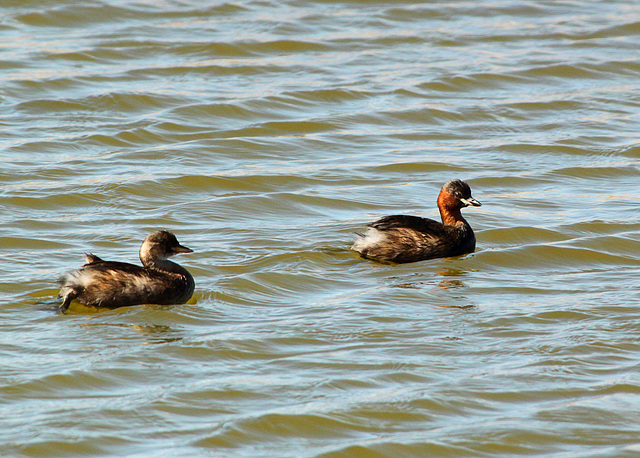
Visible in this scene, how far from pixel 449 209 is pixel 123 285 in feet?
10.8

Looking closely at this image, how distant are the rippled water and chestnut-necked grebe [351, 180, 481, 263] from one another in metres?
0.14

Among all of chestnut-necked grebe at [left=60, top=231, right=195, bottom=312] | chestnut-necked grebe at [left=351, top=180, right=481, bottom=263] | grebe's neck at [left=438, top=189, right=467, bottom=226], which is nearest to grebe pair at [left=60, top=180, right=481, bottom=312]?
chestnut-necked grebe at [left=60, top=231, right=195, bottom=312]

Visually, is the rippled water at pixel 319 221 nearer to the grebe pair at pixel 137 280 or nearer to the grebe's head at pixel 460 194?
the grebe pair at pixel 137 280

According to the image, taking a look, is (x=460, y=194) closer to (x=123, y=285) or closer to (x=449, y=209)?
(x=449, y=209)

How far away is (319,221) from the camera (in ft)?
31.6

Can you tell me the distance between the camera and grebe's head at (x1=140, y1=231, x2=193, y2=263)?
750 cm

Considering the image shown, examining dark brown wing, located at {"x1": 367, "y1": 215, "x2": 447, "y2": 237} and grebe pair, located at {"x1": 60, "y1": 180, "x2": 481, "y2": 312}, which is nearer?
grebe pair, located at {"x1": 60, "y1": 180, "x2": 481, "y2": 312}

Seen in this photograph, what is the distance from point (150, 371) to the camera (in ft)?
20.1

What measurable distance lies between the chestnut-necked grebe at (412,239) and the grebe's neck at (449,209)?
0.02 metres

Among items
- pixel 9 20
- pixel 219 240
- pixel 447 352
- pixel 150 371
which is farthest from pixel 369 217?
pixel 9 20

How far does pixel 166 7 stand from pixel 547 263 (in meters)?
11.1

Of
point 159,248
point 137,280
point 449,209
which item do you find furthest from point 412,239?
point 137,280

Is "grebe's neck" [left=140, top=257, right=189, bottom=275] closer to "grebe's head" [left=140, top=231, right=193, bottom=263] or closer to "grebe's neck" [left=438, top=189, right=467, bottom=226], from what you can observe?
"grebe's head" [left=140, top=231, right=193, bottom=263]

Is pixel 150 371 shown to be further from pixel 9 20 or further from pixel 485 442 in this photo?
pixel 9 20
